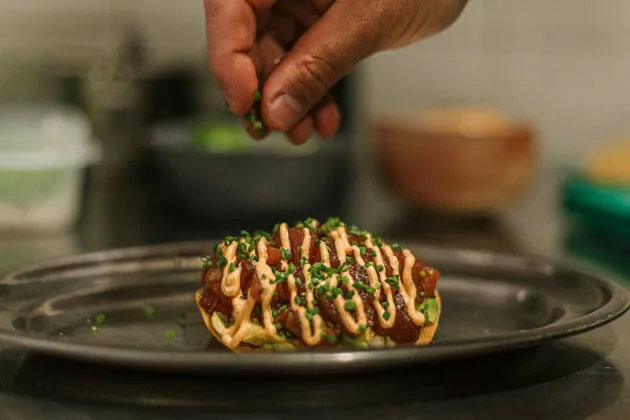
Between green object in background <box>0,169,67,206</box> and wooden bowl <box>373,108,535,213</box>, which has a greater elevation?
wooden bowl <box>373,108,535,213</box>

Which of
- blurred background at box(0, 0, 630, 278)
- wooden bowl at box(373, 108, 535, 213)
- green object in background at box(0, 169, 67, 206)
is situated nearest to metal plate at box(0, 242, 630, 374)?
blurred background at box(0, 0, 630, 278)

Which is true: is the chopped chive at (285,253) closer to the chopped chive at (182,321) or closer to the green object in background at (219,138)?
the chopped chive at (182,321)

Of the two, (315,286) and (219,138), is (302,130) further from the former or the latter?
(219,138)

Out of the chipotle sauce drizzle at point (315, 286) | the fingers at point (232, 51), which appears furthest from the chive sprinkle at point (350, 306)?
the fingers at point (232, 51)

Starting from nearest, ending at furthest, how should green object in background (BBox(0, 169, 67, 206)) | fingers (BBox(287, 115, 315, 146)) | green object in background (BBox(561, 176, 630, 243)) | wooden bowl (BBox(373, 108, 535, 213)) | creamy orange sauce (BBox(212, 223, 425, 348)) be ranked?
creamy orange sauce (BBox(212, 223, 425, 348)) < fingers (BBox(287, 115, 315, 146)) < green object in background (BBox(0, 169, 67, 206)) < green object in background (BBox(561, 176, 630, 243)) < wooden bowl (BBox(373, 108, 535, 213))

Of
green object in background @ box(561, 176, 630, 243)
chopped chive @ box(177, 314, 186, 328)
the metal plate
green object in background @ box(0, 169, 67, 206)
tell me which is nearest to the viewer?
the metal plate

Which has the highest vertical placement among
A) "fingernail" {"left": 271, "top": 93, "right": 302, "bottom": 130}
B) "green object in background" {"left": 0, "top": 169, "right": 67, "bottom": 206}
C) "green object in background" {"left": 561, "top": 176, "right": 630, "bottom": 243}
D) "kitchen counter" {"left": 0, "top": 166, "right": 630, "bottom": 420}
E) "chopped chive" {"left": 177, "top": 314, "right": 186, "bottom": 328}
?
"fingernail" {"left": 271, "top": 93, "right": 302, "bottom": 130}

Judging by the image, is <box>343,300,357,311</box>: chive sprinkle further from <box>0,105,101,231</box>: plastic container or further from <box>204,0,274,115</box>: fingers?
<box>0,105,101,231</box>: plastic container

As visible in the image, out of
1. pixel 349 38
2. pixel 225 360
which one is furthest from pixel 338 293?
pixel 349 38
